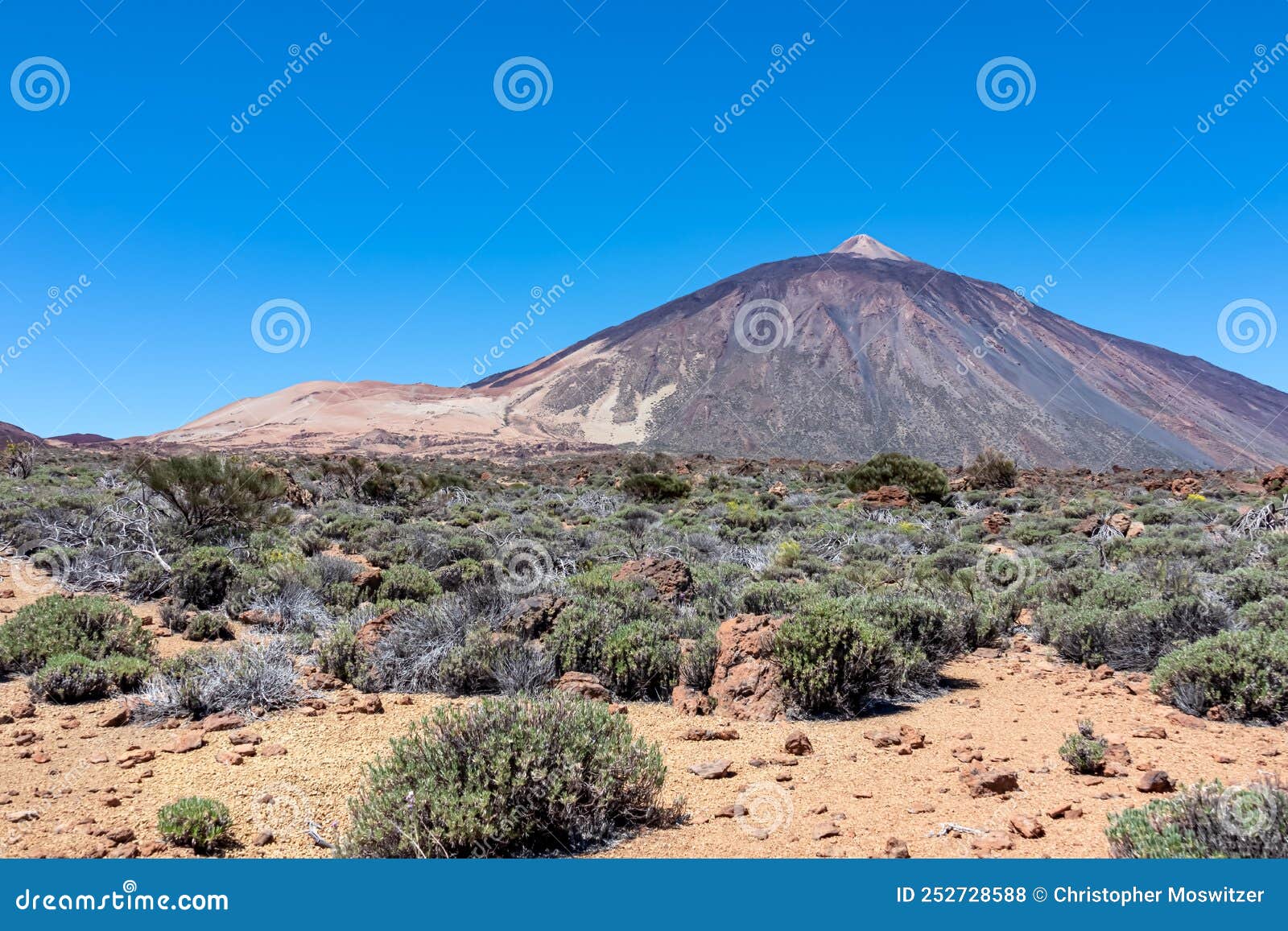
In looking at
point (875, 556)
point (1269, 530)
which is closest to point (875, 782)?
point (875, 556)

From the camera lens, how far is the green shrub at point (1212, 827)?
272 cm

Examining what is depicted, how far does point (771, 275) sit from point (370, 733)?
124291mm

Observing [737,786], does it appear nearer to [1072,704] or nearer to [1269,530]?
[1072,704]

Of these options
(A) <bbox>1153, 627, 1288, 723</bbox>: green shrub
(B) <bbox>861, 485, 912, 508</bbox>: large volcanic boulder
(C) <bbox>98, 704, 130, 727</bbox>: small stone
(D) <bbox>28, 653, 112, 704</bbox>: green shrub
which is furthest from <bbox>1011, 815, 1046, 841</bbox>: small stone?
(B) <bbox>861, 485, 912, 508</bbox>: large volcanic boulder

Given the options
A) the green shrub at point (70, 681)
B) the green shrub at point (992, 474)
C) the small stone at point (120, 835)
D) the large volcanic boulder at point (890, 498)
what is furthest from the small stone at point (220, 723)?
the green shrub at point (992, 474)

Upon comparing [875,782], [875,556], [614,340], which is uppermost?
[614,340]

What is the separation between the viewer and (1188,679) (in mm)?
5156

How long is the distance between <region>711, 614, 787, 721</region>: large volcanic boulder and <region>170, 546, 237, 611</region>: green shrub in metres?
5.68

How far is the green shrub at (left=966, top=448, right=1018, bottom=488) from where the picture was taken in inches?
1031

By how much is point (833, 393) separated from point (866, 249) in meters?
95.6

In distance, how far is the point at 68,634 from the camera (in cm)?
607

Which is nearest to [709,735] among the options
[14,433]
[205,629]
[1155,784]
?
[1155,784]

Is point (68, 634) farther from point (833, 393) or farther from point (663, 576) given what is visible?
point (833, 393)

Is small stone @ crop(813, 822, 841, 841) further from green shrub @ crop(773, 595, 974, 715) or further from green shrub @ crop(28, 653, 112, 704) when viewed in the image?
green shrub @ crop(28, 653, 112, 704)
